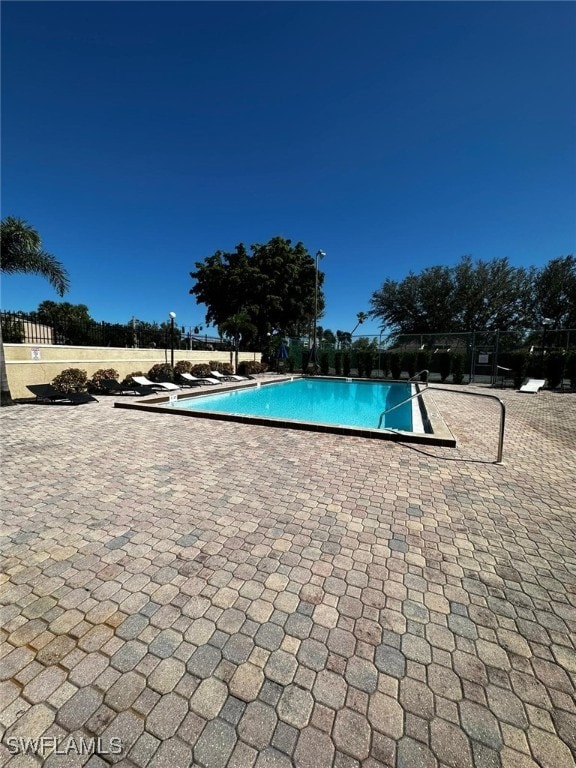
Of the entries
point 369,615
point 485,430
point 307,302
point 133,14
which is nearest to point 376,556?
point 369,615

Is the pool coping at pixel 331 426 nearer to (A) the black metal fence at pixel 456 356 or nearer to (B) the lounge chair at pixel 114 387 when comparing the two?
(B) the lounge chair at pixel 114 387

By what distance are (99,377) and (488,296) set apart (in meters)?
36.2

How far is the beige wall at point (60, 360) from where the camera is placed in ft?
32.8

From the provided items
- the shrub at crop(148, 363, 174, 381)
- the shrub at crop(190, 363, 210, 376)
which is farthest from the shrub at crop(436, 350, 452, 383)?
the shrub at crop(148, 363, 174, 381)

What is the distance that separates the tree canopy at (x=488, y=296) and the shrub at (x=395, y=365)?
637 inches

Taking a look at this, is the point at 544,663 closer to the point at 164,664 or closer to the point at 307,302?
the point at 164,664

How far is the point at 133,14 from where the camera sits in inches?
275

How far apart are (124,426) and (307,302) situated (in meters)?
25.7

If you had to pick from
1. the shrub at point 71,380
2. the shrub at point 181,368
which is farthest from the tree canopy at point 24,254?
the shrub at point 181,368

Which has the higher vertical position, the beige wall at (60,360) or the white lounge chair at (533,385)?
the beige wall at (60,360)

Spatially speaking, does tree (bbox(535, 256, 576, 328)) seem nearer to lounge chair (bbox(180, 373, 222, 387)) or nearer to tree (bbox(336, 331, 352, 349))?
tree (bbox(336, 331, 352, 349))

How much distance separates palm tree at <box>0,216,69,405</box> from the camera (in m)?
8.85

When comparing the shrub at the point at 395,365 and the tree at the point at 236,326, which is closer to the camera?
the tree at the point at 236,326

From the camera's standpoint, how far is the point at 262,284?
91.6ft
